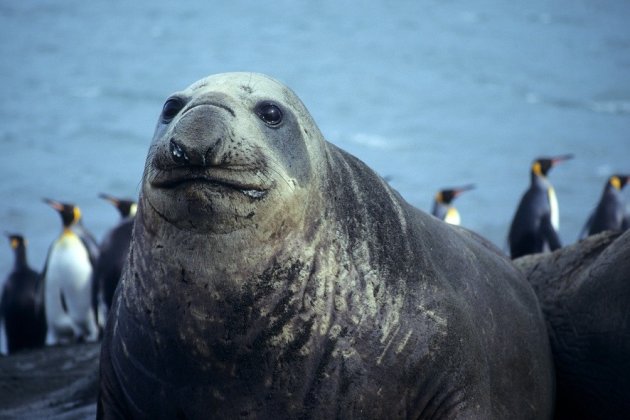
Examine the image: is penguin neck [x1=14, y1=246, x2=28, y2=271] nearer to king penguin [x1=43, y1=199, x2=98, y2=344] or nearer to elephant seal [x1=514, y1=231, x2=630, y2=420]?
king penguin [x1=43, y1=199, x2=98, y2=344]

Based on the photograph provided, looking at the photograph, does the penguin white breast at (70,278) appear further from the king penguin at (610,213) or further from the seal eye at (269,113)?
the seal eye at (269,113)

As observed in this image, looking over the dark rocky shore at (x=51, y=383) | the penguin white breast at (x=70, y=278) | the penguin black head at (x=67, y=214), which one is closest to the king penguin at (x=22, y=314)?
the penguin white breast at (x=70, y=278)

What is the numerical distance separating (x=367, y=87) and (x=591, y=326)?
36041 millimetres

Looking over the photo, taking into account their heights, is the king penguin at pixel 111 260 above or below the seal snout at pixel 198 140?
below

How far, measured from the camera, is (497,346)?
386cm

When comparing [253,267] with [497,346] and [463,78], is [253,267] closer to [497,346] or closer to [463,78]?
[497,346]

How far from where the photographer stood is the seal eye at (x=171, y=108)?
333 cm

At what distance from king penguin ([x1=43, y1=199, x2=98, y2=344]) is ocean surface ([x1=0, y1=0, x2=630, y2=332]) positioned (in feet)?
15.9

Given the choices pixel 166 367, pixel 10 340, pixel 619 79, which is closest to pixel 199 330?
pixel 166 367

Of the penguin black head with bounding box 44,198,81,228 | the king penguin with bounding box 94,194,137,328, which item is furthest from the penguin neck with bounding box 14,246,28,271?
the king penguin with bounding box 94,194,137,328

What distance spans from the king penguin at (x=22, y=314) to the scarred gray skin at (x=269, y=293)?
28.3ft

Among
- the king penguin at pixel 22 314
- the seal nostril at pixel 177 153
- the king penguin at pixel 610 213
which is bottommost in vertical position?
the king penguin at pixel 22 314

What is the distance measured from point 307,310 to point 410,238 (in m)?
0.57

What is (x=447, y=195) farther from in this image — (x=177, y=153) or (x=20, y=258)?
(x=177, y=153)
